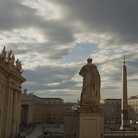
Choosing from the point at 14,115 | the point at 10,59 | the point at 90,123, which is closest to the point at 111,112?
the point at 14,115

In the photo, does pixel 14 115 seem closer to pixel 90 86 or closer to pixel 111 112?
pixel 90 86

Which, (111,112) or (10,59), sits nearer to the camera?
(10,59)

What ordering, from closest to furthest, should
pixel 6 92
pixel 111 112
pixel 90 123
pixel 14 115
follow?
1. pixel 90 123
2. pixel 6 92
3. pixel 14 115
4. pixel 111 112

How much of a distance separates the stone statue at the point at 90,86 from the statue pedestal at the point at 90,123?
727 mm

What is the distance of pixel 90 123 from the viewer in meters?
13.7

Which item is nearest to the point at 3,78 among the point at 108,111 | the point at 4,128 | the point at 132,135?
the point at 4,128

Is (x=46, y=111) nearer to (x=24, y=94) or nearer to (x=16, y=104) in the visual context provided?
(x=24, y=94)

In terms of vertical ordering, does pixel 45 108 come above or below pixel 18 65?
below

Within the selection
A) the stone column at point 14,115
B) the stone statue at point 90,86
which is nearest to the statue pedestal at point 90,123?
the stone statue at point 90,86

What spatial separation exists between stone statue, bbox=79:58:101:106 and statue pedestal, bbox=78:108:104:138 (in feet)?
2.38

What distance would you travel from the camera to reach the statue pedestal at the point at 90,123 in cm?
1356

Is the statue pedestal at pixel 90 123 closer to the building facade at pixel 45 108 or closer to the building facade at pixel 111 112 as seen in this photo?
the building facade at pixel 45 108

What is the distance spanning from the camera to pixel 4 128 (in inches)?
1101

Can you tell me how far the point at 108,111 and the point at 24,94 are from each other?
200 feet
